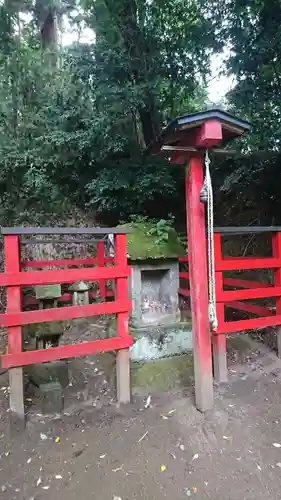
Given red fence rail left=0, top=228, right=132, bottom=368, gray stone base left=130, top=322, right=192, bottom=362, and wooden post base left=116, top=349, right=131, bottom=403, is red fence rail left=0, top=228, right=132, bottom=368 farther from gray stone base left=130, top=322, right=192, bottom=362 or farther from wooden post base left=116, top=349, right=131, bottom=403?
gray stone base left=130, top=322, right=192, bottom=362

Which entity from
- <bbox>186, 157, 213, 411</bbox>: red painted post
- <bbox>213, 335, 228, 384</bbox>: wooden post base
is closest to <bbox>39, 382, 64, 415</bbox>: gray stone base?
<bbox>186, 157, 213, 411</bbox>: red painted post

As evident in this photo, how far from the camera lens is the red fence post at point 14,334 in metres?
2.48

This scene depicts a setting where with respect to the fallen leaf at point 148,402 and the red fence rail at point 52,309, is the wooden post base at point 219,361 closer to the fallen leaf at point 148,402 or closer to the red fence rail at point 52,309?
the fallen leaf at point 148,402

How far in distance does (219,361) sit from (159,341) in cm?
77

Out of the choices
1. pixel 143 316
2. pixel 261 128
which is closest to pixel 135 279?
pixel 143 316

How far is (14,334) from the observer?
8.21 feet

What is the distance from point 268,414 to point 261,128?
14.0 ft

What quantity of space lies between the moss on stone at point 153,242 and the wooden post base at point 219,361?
113 centimetres

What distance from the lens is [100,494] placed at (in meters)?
1.96

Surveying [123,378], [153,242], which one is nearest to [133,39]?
[153,242]

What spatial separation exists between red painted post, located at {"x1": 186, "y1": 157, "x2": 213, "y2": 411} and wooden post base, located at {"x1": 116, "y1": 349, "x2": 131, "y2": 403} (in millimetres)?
617

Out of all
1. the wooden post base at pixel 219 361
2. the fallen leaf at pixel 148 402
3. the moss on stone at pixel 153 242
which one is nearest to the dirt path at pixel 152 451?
the fallen leaf at pixel 148 402

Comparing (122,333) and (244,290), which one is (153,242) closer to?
(244,290)

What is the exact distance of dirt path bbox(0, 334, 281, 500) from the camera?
2.01 m
